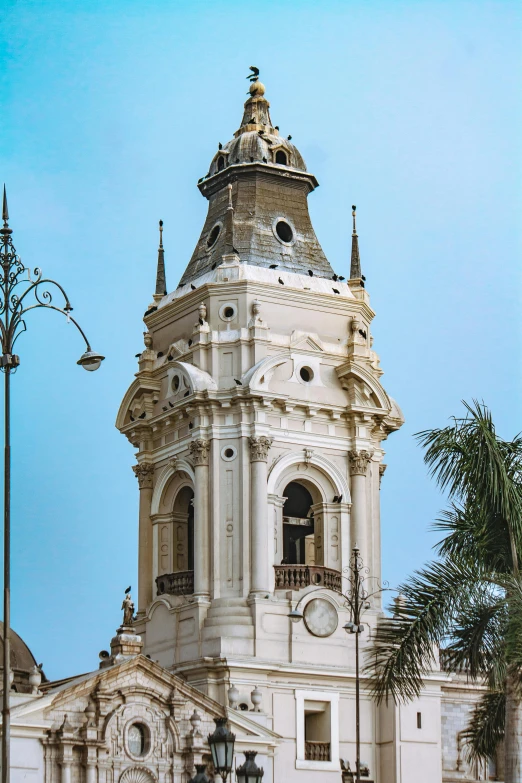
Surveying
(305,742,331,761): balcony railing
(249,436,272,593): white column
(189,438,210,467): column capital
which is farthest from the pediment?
(305,742,331,761): balcony railing

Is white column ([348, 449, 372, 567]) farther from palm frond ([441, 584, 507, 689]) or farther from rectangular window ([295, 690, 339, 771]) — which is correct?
palm frond ([441, 584, 507, 689])

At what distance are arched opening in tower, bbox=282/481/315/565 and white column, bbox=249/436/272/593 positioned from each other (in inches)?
103

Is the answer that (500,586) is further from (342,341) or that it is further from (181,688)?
(342,341)

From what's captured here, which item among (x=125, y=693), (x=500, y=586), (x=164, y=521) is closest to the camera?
(x=500, y=586)

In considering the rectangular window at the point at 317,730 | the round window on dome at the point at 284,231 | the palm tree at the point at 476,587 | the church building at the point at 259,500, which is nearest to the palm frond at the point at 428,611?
the palm tree at the point at 476,587

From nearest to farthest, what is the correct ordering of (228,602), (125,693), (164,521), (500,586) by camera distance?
(500,586)
(125,693)
(228,602)
(164,521)

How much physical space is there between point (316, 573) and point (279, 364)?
646 cm

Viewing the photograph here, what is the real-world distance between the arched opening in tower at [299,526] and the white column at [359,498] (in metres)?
1.56

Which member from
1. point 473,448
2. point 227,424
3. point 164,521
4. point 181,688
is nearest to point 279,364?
point 227,424

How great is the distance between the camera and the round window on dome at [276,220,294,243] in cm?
5888

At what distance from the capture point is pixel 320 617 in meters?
53.7

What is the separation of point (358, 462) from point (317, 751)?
9188 millimetres

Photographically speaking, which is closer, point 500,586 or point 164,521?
point 500,586

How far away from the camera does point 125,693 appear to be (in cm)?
4791
